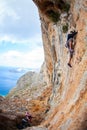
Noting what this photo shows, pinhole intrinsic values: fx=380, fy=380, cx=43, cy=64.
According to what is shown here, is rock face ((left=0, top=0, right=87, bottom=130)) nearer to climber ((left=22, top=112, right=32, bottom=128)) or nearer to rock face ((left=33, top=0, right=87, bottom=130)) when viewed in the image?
rock face ((left=33, top=0, right=87, bottom=130))

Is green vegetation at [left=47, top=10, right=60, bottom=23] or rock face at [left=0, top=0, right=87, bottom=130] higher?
green vegetation at [left=47, top=10, right=60, bottom=23]

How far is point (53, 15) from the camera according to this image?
132 ft

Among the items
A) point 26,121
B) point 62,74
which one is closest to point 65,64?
point 62,74

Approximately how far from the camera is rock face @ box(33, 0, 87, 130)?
2370cm

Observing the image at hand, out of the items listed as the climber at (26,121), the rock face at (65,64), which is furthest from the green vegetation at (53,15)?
the climber at (26,121)

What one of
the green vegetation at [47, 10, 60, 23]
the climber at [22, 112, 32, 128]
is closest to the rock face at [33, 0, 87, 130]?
the green vegetation at [47, 10, 60, 23]

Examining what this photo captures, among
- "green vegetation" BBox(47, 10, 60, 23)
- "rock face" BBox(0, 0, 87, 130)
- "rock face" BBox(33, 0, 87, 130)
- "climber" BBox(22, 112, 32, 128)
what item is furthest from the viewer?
"green vegetation" BBox(47, 10, 60, 23)

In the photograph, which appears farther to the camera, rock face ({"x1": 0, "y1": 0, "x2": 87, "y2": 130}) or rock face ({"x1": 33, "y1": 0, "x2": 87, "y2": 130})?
rock face ({"x1": 0, "y1": 0, "x2": 87, "y2": 130})

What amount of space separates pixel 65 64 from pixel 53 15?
6693 mm

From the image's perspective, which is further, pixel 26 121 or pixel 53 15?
pixel 53 15

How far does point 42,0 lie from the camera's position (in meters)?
40.2

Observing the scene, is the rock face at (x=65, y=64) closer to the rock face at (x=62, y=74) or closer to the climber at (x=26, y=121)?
the rock face at (x=62, y=74)

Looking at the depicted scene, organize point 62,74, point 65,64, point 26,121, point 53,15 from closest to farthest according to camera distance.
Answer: point 65,64 < point 26,121 < point 62,74 < point 53,15

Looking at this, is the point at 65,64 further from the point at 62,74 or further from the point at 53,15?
the point at 53,15
